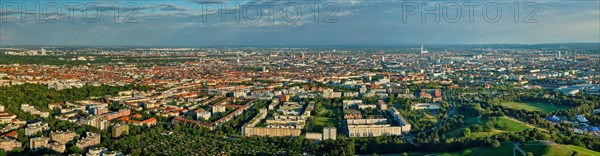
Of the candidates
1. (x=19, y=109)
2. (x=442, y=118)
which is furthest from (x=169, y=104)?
(x=442, y=118)

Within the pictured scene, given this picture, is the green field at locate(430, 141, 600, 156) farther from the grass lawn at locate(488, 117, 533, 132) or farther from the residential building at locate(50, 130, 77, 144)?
the residential building at locate(50, 130, 77, 144)

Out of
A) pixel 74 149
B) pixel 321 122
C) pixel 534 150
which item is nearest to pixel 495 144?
pixel 534 150

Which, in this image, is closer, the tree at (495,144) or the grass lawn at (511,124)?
the tree at (495,144)

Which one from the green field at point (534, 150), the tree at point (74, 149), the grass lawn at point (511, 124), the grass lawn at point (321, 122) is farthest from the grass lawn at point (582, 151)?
the tree at point (74, 149)

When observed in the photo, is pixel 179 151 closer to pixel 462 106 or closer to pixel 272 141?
pixel 272 141

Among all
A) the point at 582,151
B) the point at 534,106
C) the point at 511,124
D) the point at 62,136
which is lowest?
the point at 62,136

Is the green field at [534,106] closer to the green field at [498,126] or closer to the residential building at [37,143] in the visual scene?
the green field at [498,126]

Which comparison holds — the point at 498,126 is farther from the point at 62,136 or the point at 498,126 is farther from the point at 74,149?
the point at 62,136

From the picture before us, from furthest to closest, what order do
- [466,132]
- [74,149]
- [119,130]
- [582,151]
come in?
1. [119,130]
2. [466,132]
3. [74,149]
4. [582,151]
